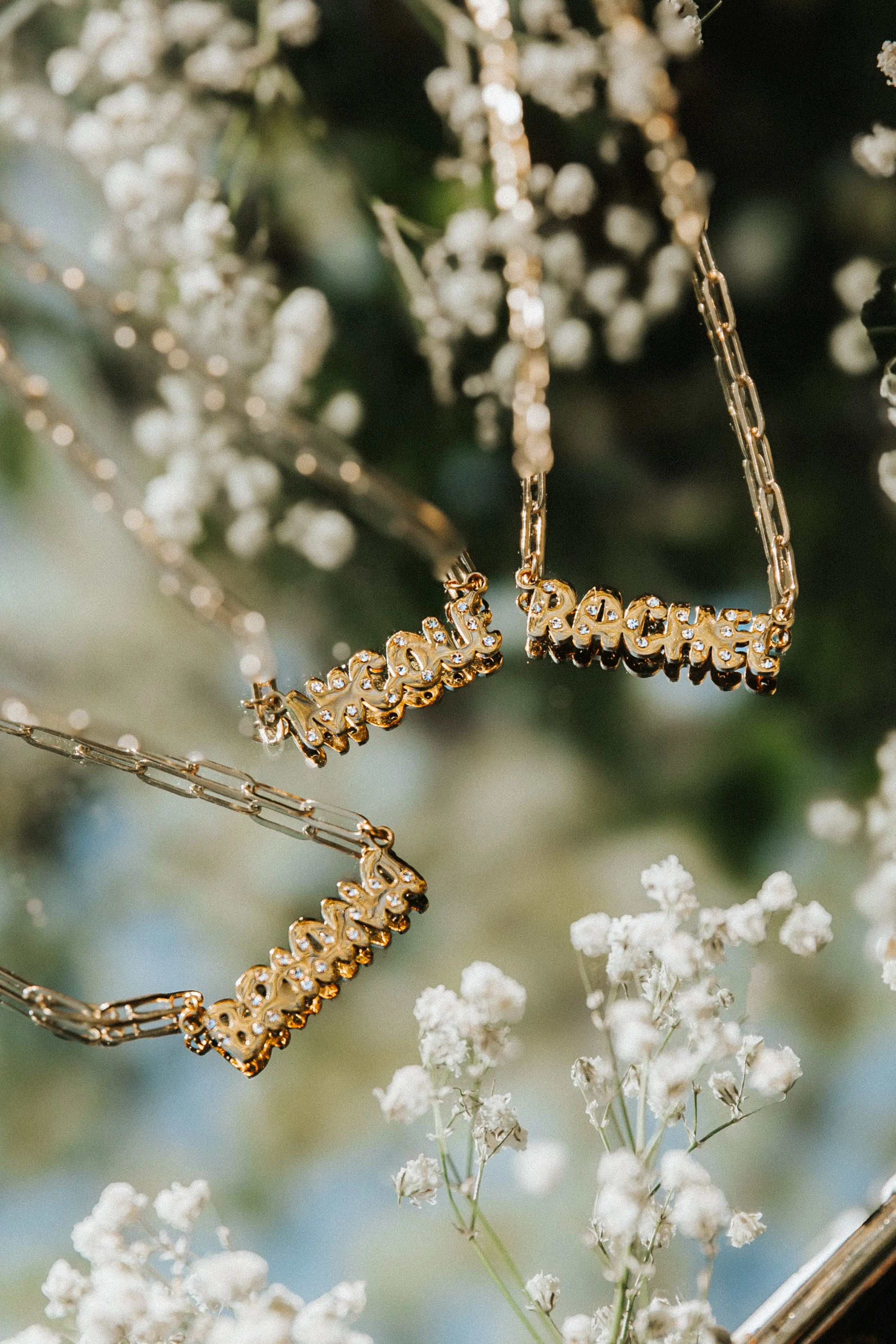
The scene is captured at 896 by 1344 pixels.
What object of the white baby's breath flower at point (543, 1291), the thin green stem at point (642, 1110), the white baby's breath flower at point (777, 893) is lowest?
the white baby's breath flower at point (543, 1291)

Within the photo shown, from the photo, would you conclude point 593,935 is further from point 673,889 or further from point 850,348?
point 850,348

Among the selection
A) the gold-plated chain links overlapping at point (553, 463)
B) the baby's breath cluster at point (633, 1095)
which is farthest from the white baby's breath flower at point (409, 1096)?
the gold-plated chain links overlapping at point (553, 463)

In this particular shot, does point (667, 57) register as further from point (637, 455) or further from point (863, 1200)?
point (863, 1200)

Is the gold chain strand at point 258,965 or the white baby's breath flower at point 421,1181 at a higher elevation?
the gold chain strand at point 258,965

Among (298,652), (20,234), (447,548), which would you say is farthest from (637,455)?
(20,234)

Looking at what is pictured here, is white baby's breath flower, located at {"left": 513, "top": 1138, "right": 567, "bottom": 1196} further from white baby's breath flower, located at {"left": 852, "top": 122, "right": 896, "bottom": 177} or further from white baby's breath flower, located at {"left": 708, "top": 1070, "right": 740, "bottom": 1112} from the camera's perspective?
white baby's breath flower, located at {"left": 852, "top": 122, "right": 896, "bottom": 177}

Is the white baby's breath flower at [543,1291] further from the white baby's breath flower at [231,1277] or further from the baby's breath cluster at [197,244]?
the baby's breath cluster at [197,244]
